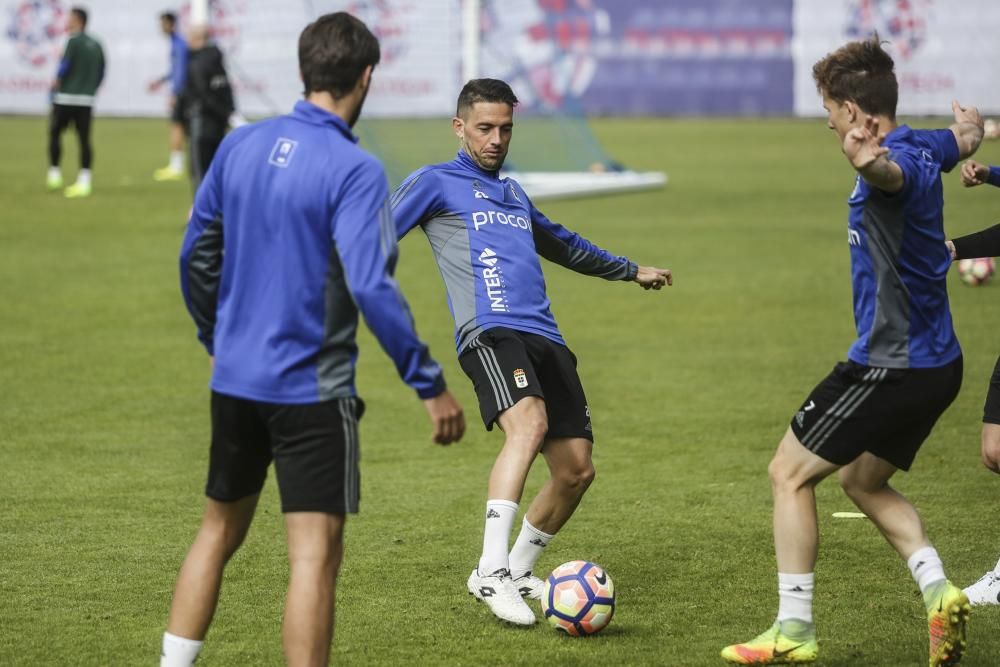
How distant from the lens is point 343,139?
400 cm

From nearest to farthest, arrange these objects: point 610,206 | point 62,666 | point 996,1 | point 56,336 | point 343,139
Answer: point 343,139 → point 62,666 → point 56,336 → point 610,206 → point 996,1

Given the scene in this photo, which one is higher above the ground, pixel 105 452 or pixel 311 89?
pixel 311 89

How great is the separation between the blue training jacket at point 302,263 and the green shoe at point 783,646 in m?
1.53

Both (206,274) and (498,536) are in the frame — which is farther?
(498,536)

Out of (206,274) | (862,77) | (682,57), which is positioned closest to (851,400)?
(862,77)

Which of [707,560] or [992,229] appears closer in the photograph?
[992,229]

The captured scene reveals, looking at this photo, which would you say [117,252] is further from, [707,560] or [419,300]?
[707,560]

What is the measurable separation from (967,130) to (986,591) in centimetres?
175

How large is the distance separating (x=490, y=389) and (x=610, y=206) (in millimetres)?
14377

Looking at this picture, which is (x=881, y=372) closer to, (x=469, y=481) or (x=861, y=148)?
(x=861, y=148)

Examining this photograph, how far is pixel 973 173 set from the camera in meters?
5.45

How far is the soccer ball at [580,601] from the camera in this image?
510cm

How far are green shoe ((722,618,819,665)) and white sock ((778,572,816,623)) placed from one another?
22 mm

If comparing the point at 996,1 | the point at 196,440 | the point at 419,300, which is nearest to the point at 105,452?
the point at 196,440
